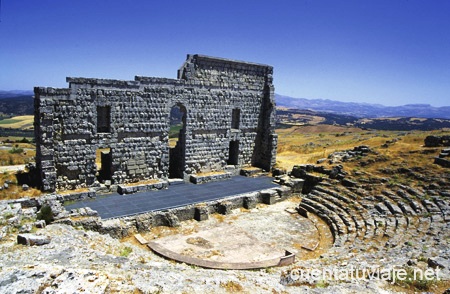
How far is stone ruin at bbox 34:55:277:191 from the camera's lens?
1741 centimetres

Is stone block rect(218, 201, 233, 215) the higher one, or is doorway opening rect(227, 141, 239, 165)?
doorway opening rect(227, 141, 239, 165)

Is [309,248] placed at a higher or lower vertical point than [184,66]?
lower

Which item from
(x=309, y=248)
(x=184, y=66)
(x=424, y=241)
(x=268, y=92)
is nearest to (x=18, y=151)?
(x=184, y=66)

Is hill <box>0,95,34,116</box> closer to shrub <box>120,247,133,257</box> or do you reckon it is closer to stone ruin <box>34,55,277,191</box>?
stone ruin <box>34,55,277,191</box>

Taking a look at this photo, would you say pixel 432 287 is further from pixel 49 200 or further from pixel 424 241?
pixel 49 200

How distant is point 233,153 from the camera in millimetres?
25188

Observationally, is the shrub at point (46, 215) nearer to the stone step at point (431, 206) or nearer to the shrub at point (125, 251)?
the shrub at point (125, 251)

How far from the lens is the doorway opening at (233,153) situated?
81.7 feet

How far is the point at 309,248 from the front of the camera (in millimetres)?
15383

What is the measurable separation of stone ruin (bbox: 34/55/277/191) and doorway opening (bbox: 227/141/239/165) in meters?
0.07

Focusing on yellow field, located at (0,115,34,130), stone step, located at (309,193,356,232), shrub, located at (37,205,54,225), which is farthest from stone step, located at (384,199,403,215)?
yellow field, located at (0,115,34,130)

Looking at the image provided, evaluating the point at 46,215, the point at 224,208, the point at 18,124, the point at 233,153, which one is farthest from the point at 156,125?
the point at 18,124

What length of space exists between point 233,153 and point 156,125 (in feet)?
22.9

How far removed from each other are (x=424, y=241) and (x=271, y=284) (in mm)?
7214
